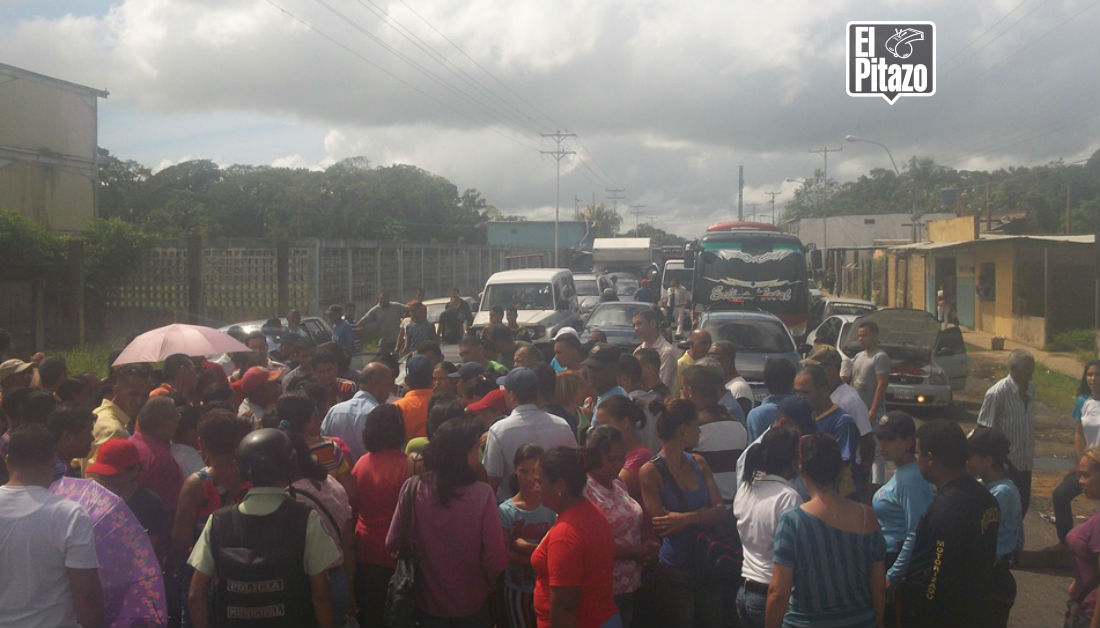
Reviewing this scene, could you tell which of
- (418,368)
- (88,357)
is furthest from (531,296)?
(418,368)

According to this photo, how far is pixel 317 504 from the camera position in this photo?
4.18 meters

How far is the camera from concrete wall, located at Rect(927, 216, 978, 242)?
31.5 m

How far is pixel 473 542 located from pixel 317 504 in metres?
0.72

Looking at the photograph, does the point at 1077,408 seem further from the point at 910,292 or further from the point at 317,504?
the point at 910,292

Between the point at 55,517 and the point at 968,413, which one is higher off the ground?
the point at 55,517

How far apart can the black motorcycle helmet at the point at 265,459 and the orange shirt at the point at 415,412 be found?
255cm

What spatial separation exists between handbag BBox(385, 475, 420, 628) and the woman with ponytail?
1.51 meters

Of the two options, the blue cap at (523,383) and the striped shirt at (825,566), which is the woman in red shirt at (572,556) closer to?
the striped shirt at (825,566)

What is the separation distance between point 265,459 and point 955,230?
34.2 metres

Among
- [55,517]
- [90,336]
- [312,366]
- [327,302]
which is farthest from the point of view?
[327,302]

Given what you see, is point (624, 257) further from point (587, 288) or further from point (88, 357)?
point (88, 357)

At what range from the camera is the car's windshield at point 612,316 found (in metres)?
17.7

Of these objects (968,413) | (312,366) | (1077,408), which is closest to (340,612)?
(312,366)

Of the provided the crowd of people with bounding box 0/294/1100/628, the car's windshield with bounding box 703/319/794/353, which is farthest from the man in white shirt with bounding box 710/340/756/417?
the car's windshield with bounding box 703/319/794/353
